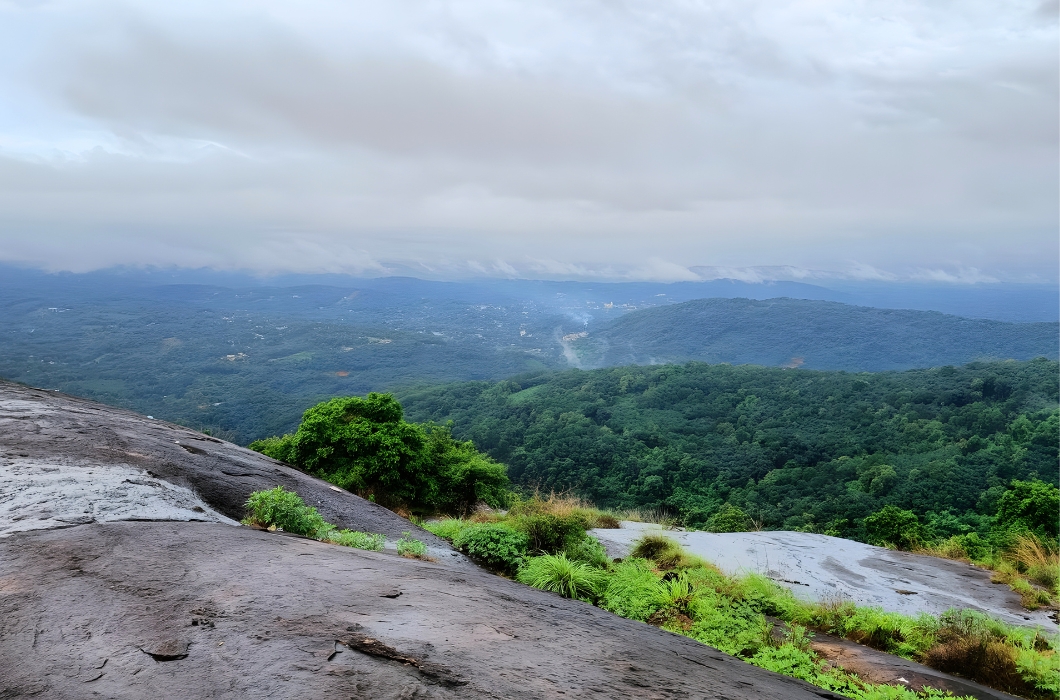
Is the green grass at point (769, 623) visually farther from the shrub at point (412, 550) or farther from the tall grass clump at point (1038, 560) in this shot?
the tall grass clump at point (1038, 560)

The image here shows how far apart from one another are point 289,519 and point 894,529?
21.7 metres

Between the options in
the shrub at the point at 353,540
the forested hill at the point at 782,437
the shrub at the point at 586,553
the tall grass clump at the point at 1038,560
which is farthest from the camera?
the forested hill at the point at 782,437

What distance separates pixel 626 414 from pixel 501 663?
77.3 meters

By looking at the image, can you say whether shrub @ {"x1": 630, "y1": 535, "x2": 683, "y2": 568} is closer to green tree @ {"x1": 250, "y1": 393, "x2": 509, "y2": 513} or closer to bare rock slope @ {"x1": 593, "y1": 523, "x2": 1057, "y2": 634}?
bare rock slope @ {"x1": 593, "y1": 523, "x2": 1057, "y2": 634}

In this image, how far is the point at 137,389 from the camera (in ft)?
402

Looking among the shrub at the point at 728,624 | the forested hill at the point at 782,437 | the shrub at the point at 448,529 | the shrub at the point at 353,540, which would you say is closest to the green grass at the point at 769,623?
the shrub at the point at 728,624

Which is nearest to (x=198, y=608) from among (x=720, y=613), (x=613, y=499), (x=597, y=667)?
(x=597, y=667)

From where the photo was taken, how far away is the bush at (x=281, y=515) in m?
7.60

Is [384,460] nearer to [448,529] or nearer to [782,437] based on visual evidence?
[448,529]

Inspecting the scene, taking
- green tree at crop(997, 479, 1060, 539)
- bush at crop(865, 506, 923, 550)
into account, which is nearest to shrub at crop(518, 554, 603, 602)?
bush at crop(865, 506, 923, 550)

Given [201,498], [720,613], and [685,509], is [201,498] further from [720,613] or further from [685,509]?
[685,509]

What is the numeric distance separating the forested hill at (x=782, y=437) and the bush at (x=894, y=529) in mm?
12855

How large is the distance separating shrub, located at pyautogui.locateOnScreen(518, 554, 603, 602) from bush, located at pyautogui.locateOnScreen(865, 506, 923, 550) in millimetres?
17027

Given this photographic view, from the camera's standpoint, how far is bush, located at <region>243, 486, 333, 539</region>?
760 cm
